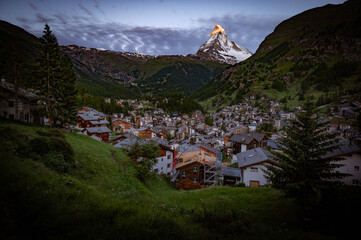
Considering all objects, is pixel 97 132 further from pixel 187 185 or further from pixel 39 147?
pixel 39 147

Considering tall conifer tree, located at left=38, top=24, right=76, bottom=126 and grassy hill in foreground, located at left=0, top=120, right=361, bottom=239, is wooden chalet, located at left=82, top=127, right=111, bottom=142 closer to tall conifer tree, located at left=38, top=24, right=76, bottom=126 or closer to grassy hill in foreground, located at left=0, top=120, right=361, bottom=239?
tall conifer tree, located at left=38, top=24, right=76, bottom=126

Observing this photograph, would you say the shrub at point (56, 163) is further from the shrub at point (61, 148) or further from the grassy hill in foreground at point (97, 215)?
the shrub at point (61, 148)

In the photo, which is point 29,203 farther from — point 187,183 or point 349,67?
point 349,67

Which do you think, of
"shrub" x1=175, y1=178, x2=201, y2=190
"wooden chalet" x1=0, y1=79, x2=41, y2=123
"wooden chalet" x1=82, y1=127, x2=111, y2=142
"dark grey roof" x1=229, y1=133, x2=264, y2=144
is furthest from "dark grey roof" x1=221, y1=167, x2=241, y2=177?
"wooden chalet" x1=82, y1=127, x2=111, y2=142

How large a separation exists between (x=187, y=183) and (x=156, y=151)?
28.0 feet

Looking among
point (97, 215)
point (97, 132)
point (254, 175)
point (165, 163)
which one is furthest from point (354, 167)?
point (97, 132)

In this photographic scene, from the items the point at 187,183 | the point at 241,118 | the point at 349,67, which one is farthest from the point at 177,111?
the point at 349,67

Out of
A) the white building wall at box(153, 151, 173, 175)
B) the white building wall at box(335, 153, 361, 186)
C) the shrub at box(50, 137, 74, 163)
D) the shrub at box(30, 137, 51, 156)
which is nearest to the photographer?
the shrub at box(30, 137, 51, 156)

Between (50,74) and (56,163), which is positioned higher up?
(50,74)

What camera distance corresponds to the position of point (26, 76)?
2308cm

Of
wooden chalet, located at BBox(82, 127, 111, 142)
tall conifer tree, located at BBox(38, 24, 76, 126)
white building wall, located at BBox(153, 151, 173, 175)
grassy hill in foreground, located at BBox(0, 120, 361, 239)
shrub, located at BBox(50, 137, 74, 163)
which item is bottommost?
white building wall, located at BBox(153, 151, 173, 175)

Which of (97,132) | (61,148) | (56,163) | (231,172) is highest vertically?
(97,132)

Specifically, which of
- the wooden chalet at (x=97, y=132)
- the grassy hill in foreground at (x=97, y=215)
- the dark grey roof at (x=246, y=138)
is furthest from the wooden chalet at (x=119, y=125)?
the grassy hill in foreground at (x=97, y=215)

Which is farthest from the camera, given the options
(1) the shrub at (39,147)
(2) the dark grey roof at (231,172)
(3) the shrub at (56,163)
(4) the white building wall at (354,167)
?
(2) the dark grey roof at (231,172)
